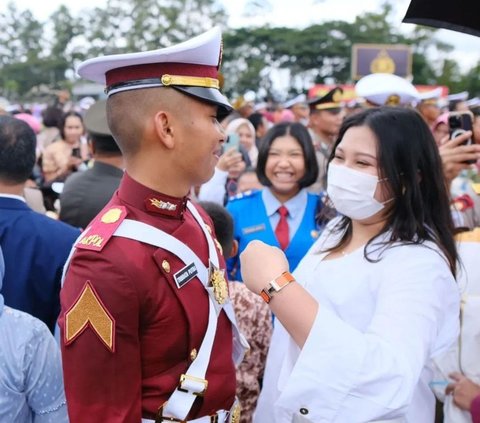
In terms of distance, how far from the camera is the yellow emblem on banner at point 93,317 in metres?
1.53

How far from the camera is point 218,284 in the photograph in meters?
1.84

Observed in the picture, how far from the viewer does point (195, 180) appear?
70.7 inches

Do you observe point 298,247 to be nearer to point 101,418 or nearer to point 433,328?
point 433,328

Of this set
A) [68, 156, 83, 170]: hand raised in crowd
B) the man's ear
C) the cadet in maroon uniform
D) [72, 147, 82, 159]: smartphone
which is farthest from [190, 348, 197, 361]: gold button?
[72, 147, 82, 159]: smartphone

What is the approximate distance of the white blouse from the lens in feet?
5.04

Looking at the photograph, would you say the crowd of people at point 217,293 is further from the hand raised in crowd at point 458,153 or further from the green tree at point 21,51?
the green tree at point 21,51

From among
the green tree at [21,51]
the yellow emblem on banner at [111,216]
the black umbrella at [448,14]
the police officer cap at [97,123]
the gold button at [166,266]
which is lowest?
the green tree at [21,51]

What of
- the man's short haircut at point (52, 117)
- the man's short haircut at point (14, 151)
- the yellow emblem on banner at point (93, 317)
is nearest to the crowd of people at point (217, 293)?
the yellow emblem on banner at point (93, 317)

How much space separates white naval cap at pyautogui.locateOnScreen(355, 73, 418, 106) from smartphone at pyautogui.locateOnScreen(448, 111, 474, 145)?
1878 millimetres

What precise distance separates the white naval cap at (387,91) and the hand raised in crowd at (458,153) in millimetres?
2157

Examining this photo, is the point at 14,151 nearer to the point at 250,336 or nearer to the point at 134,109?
the point at 134,109

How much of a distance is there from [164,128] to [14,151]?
Answer: 1.14m

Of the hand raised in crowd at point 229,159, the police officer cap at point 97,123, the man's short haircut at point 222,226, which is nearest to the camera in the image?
the man's short haircut at point 222,226

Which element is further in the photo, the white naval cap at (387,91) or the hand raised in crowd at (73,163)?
the hand raised in crowd at (73,163)
